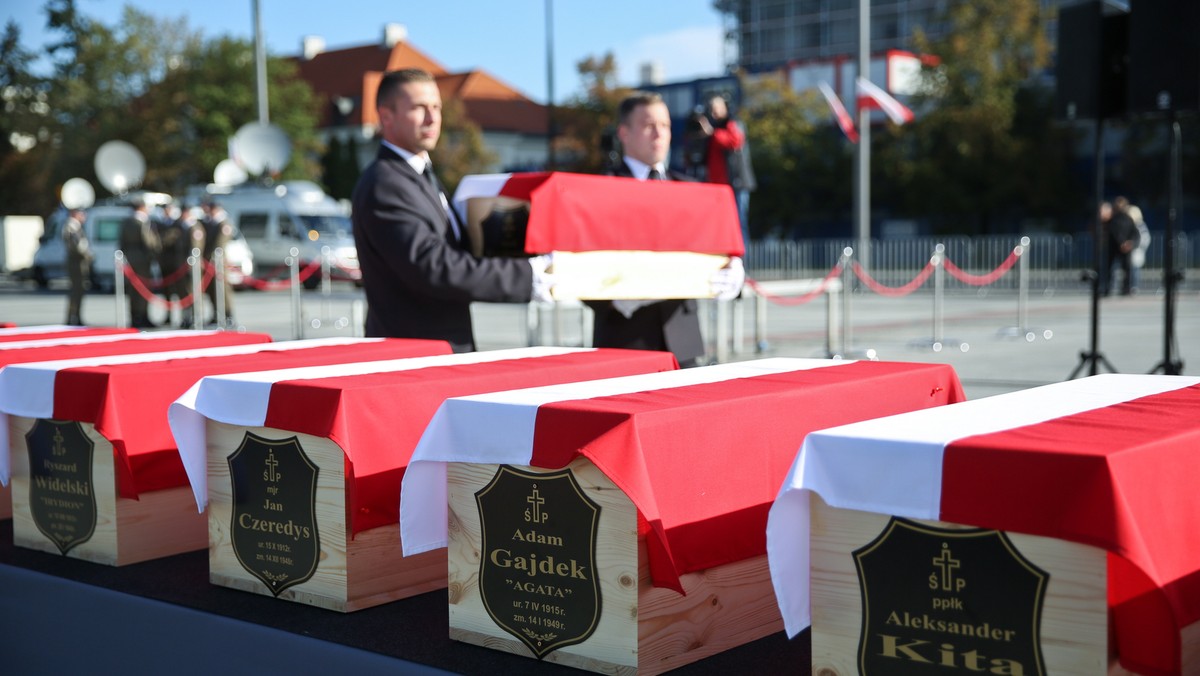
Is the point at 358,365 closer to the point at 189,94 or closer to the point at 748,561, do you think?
the point at 748,561

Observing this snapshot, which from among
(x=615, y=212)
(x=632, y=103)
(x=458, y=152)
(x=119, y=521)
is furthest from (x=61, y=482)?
(x=458, y=152)

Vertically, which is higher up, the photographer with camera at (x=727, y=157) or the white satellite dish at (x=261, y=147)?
the white satellite dish at (x=261, y=147)

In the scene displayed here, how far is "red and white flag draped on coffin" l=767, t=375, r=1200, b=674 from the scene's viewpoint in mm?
2055

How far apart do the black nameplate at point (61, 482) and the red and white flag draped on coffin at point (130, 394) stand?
0.09 meters

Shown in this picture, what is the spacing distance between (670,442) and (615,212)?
223 cm

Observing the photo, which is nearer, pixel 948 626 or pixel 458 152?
pixel 948 626

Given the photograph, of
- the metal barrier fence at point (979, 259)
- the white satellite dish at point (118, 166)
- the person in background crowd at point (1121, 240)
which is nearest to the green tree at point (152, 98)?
the white satellite dish at point (118, 166)

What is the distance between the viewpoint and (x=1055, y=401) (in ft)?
8.94

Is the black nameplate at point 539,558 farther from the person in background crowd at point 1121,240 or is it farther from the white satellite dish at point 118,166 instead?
the white satellite dish at point 118,166

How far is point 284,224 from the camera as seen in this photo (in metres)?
28.8

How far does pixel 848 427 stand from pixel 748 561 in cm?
58

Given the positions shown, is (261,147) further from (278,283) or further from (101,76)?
(101,76)

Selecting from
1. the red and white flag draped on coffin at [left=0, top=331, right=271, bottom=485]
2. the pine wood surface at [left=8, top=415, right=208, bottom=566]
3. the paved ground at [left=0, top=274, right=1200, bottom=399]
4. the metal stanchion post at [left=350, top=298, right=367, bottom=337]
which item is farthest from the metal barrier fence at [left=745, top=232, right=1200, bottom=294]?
the pine wood surface at [left=8, top=415, right=208, bottom=566]

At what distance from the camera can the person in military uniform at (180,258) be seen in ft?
58.0
